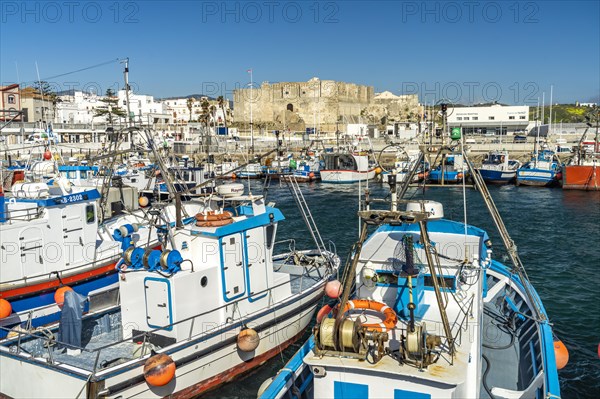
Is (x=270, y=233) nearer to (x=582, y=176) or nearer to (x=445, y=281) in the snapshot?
(x=445, y=281)

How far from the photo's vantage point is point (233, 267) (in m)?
11.6

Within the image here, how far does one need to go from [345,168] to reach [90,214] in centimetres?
3791

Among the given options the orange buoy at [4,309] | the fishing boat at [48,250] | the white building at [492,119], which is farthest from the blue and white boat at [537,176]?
the orange buoy at [4,309]

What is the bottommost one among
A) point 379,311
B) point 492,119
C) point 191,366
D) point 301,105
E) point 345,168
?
point 191,366

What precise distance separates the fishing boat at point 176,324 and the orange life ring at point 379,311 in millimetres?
3451

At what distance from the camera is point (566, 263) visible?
2122 cm

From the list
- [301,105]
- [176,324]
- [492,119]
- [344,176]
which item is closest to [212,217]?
[176,324]

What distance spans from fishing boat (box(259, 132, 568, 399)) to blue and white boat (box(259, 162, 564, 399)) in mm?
16

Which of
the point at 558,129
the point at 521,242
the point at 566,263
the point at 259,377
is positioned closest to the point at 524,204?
the point at 521,242

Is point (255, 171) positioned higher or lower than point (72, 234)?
lower

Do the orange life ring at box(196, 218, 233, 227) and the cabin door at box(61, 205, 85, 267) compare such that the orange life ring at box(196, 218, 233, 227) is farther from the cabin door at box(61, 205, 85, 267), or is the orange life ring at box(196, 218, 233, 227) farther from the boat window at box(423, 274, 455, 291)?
the cabin door at box(61, 205, 85, 267)

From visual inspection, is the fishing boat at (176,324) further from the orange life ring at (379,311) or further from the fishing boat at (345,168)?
the fishing boat at (345,168)

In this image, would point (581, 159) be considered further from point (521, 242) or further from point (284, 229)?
point (284, 229)

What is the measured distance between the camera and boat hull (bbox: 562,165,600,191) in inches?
1631
